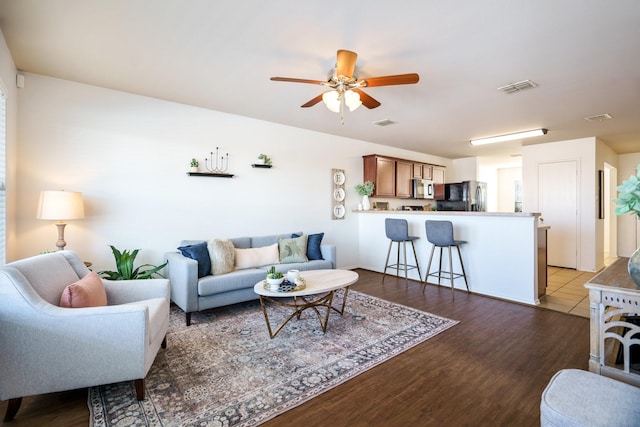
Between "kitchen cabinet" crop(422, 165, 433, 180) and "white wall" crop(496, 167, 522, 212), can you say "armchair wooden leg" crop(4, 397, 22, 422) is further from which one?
"white wall" crop(496, 167, 522, 212)

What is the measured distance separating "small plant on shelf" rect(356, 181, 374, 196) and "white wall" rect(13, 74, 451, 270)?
1067mm

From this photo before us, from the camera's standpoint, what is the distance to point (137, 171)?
3.56 meters

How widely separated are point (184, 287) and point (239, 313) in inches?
27.6

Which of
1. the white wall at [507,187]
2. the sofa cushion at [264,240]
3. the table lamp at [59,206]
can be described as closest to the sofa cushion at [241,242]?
the sofa cushion at [264,240]

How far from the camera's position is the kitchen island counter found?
146 inches

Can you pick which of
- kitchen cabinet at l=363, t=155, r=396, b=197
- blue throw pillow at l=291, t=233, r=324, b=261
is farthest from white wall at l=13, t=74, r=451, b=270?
kitchen cabinet at l=363, t=155, r=396, b=197

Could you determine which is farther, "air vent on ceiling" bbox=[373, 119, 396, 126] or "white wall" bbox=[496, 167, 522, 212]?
"white wall" bbox=[496, 167, 522, 212]

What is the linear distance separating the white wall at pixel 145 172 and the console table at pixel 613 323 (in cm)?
380

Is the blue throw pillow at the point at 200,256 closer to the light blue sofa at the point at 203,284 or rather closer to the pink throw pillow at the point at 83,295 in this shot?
the light blue sofa at the point at 203,284

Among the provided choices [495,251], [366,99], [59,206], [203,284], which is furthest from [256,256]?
[495,251]

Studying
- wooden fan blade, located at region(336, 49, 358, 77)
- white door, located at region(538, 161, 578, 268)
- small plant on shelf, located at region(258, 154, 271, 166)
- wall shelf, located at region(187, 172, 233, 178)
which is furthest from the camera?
white door, located at region(538, 161, 578, 268)

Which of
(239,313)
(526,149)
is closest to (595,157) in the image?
(526,149)

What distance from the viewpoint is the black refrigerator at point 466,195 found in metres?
6.85

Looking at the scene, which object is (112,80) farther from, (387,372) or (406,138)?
(406,138)
